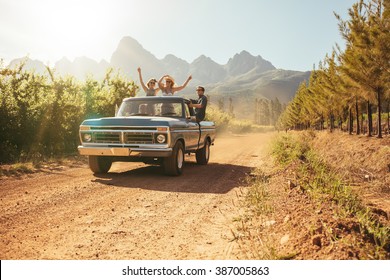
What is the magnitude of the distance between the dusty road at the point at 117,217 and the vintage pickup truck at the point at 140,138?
538 mm

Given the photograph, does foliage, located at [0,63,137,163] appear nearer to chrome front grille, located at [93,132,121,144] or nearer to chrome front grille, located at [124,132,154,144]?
chrome front grille, located at [93,132,121,144]

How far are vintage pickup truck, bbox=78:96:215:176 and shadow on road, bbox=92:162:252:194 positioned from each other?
0.39m

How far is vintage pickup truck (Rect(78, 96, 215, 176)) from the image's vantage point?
24.6 ft

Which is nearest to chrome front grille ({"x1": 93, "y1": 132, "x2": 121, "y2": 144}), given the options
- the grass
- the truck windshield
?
the truck windshield

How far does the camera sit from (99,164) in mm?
8336

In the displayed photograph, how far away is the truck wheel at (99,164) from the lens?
8227mm

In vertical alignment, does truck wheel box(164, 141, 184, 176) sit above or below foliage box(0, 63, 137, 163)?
below

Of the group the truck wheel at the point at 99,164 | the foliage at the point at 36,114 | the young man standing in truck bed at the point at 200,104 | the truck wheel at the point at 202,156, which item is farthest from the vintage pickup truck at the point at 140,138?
the foliage at the point at 36,114

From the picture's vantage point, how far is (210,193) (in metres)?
6.37

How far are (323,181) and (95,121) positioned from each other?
17.1 feet

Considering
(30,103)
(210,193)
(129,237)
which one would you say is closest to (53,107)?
(30,103)

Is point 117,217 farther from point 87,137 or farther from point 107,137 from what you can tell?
point 87,137

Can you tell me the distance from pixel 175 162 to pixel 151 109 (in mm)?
1788

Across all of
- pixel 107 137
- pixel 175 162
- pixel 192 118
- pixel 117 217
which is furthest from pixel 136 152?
pixel 117 217
